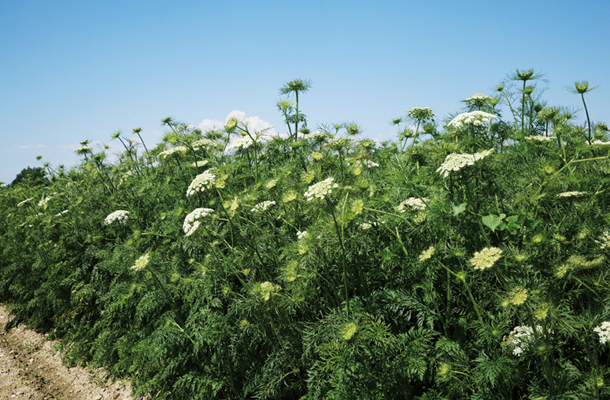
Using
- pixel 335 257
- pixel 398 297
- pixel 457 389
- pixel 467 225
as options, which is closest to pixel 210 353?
pixel 335 257

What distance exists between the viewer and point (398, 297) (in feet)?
9.07

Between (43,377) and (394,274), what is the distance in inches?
206

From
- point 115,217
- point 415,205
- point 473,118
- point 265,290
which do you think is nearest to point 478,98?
point 473,118

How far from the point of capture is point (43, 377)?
5.61 metres

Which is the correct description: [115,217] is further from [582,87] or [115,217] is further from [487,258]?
[582,87]

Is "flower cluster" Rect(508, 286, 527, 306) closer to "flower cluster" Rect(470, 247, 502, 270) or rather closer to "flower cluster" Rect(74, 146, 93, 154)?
"flower cluster" Rect(470, 247, 502, 270)

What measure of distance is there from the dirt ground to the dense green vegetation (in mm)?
314

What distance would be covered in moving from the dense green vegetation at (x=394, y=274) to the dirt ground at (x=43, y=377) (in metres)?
0.31

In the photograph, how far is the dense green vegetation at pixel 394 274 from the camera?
2371mm

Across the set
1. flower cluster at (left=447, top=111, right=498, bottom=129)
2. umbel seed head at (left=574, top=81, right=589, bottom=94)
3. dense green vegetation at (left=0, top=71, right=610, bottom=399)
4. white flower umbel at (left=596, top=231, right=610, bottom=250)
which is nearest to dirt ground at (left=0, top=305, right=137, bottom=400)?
dense green vegetation at (left=0, top=71, right=610, bottom=399)

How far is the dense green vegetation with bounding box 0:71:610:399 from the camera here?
2.37m

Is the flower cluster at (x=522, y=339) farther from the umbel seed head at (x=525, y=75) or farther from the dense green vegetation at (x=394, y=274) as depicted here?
the umbel seed head at (x=525, y=75)

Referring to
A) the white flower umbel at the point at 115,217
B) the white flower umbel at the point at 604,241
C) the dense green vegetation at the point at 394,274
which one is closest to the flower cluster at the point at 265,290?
the dense green vegetation at the point at 394,274

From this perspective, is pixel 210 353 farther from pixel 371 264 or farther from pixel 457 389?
pixel 457 389
